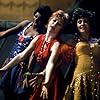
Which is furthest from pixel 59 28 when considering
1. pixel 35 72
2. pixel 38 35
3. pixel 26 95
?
pixel 26 95

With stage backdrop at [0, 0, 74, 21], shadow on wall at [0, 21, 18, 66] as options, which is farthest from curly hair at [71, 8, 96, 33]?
stage backdrop at [0, 0, 74, 21]

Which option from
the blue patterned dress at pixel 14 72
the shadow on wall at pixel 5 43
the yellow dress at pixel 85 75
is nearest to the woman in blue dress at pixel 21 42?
the blue patterned dress at pixel 14 72

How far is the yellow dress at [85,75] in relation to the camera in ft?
6.01

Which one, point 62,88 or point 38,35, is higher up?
point 38,35

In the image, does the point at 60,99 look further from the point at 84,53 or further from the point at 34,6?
the point at 34,6

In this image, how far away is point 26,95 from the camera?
6.31 feet

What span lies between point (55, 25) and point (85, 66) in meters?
0.26

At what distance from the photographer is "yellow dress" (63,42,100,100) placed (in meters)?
1.83

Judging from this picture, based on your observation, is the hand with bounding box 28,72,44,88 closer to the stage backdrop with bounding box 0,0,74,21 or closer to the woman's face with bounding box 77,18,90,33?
the woman's face with bounding box 77,18,90,33

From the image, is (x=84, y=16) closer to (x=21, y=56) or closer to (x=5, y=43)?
(x=21, y=56)

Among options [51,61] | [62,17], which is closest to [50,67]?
[51,61]

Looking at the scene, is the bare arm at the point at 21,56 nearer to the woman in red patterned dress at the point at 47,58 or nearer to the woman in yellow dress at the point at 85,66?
the woman in red patterned dress at the point at 47,58

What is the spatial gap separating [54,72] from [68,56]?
107 millimetres

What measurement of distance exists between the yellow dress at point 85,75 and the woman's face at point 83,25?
7 cm
